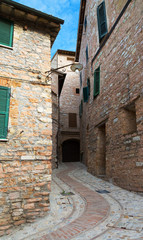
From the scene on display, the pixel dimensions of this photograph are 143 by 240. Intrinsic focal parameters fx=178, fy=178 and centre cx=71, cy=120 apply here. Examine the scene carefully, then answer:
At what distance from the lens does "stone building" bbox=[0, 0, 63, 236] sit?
4520 millimetres

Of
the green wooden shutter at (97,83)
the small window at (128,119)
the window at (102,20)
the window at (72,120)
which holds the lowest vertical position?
the small window at (128,119)

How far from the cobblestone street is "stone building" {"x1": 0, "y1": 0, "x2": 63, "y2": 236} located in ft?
1.60

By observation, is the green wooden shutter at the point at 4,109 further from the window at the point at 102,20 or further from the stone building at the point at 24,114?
the window at the point at 102,20

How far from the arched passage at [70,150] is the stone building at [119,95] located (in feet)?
32.7

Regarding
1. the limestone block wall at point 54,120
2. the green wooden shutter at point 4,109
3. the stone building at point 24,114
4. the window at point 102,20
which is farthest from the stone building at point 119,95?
the green wooden shutter at point 4,109

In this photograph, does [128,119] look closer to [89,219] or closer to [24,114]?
[24,114]

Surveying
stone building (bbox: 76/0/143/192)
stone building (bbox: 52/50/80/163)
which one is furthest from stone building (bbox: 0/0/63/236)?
stone building (bbox: 52/50/80/163)

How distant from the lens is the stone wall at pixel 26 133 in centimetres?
448

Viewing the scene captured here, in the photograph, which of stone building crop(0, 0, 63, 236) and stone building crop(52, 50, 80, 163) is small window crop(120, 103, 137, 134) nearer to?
stone building crop(0, 0, 63, 236)

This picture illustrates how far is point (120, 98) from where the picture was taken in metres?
7.12

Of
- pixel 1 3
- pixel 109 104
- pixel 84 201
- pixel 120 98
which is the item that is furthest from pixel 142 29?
pixel 84 201

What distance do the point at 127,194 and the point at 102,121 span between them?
394 centimetres

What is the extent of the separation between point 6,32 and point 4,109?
245cm

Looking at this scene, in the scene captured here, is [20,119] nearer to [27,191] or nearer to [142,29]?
[27,191]
